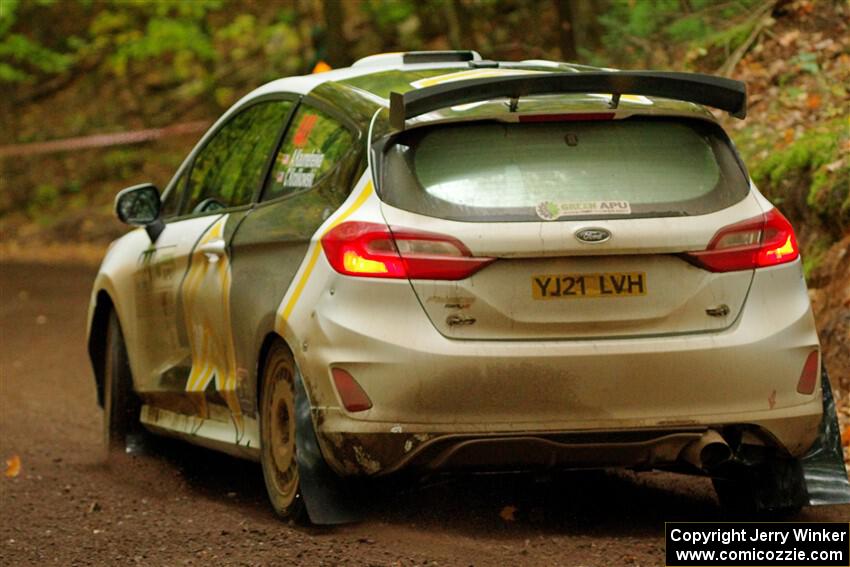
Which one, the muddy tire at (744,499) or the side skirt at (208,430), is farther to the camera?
the side skirt at (208,430)

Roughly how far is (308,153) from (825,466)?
237 cm

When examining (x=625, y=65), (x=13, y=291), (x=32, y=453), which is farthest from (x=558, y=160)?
(x=13, y=291)

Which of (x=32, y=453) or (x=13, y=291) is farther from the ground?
(x=32, y=453)

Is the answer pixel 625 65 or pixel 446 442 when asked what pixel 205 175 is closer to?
pixel 446 442

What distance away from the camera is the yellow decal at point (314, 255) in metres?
6.27

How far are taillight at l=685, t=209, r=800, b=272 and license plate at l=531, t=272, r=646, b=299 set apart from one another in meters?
0.22

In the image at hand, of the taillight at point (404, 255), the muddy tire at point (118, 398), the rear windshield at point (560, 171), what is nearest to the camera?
the taillight at point (404, 255)

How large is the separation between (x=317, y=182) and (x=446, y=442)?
1.27m

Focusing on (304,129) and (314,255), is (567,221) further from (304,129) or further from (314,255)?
(304,129)

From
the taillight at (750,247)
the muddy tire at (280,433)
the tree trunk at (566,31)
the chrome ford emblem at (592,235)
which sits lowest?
the tree trunk at (566,31)

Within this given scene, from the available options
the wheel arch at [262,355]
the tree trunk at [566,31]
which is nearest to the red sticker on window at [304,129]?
the wheel arch at [262,355]

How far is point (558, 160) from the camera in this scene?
629 centimetres

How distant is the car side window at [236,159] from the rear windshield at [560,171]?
1.40 metres

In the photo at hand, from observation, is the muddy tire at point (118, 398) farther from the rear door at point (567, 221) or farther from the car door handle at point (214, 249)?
the rear door at point (567, 221)
